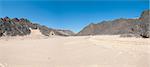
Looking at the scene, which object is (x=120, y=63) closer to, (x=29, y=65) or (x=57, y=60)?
(x=57, y=60)

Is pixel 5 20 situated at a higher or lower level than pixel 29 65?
higher

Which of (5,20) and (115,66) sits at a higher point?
(5,20)

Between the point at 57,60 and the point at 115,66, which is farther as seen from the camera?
the point at 57,60

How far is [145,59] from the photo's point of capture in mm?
6609

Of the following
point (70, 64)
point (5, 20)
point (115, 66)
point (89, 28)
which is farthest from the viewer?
point (89, 28)

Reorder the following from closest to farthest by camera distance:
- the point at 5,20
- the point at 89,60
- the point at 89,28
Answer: the point at 89,60
the point at 5,20
the point at 89,28

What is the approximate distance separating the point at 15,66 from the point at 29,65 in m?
0.33

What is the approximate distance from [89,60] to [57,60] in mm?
841

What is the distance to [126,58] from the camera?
678 cm

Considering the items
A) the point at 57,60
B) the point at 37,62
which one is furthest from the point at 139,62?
the point at 37,62

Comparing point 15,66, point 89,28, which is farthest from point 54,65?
point 89,28

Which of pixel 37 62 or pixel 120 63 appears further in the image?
pixel 37 62

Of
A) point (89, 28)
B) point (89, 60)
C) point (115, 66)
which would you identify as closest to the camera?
point (115, 66)

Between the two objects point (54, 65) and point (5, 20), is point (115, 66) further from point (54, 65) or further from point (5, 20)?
point (5, 20)
